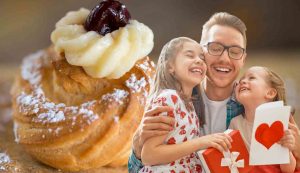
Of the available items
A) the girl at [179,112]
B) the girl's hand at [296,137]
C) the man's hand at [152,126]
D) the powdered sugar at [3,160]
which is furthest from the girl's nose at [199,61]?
the powdered sugar at [3,160]

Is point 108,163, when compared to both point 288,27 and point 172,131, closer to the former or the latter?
point 172,131

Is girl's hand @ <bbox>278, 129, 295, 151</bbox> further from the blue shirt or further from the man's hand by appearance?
the man's hand

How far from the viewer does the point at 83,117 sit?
1.20m

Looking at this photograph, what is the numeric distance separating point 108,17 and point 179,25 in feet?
0.93

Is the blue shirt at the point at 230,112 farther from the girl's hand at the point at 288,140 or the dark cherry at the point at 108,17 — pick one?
the dark cherry at the point at 108,17

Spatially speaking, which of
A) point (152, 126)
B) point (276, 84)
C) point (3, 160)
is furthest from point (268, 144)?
point (3, 160)

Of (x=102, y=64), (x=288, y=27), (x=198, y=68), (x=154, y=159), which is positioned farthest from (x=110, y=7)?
(x=288, y=27)

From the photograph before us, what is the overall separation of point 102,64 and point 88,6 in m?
0.42

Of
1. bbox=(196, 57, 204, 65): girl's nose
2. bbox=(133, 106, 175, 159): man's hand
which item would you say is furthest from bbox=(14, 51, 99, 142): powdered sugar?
bbox=(196, 57, 204, 65): girl's nose

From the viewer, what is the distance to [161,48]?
1177 millimetres

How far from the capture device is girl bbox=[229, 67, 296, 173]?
107 centimetres

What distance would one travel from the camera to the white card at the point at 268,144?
1049mm

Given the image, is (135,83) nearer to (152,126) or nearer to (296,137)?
(152,126)

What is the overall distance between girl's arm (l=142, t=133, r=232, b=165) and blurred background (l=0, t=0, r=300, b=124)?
0.77ft
